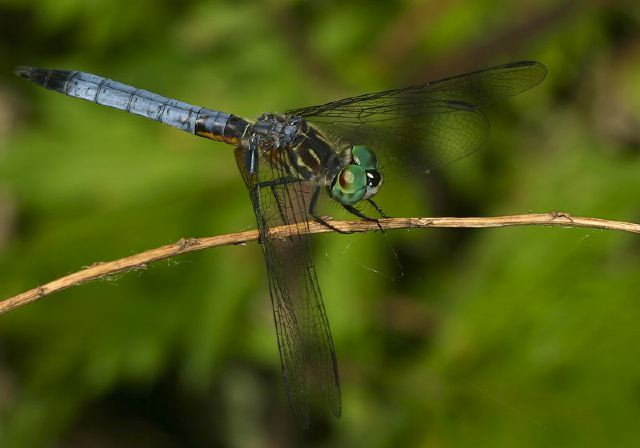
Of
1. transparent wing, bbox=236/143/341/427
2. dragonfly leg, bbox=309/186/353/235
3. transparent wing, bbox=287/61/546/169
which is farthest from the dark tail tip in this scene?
dragonfly leg, bbox=309/186/353/235

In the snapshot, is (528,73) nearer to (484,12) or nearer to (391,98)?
(391,98)

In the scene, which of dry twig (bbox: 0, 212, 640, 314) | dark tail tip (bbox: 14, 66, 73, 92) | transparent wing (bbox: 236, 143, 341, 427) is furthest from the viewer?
dark tail tip (bbox: 14, 66, 73, 92)

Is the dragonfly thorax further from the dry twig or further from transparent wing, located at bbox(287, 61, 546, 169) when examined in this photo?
the dry twig

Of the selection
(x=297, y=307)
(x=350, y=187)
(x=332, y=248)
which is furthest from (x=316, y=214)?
(x=332, y=248)

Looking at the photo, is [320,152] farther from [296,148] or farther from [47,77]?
[47,77]

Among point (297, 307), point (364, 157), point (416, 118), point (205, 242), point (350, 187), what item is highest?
point (416, 118)

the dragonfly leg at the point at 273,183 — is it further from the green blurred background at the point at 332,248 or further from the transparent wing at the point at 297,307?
the green blurred background at the point at 332,248

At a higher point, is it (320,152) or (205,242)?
(320,152)

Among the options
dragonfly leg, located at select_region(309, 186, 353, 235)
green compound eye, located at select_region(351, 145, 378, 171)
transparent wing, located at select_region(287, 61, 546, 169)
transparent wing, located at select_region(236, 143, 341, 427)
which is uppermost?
transparent wing, located at select_region(287, 61, 546, 169)
